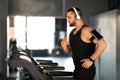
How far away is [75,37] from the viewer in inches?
112

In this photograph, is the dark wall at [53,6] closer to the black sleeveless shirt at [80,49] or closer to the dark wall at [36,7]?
the dark wall at [36,7]

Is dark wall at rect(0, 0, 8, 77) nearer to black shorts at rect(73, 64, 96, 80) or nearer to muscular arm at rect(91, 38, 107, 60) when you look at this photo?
black shorts at rect(73, 64, 96, 80)

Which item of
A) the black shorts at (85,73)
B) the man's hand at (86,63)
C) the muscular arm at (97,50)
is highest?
the muscular arm at (97,50)

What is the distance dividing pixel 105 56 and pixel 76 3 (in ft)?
6.97

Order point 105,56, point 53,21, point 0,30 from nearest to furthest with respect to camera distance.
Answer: point 105,56
point 0,30
point 53,21

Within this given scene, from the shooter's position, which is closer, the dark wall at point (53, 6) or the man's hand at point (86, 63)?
the man's hand at point (86, 63)

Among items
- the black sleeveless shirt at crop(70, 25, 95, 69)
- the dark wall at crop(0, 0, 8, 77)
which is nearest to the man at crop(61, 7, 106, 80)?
the black sleeveless shirt at crop(70, 25, 95, 69)

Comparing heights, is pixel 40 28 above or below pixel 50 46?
above

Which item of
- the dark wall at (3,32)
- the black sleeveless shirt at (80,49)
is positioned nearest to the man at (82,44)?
the black sleeveless shirt at (80,49)

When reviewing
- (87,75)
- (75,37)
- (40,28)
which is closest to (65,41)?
(75,37)

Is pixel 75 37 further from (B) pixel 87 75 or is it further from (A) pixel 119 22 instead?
(A) pixel 119 22

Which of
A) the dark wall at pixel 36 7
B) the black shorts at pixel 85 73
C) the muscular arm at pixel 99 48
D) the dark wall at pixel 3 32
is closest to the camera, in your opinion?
the muscular arm at pixel 99 48

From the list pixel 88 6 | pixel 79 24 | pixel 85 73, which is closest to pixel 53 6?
pixel 88 6

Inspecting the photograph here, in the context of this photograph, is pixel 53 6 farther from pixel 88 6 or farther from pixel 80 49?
pixel 80 49
